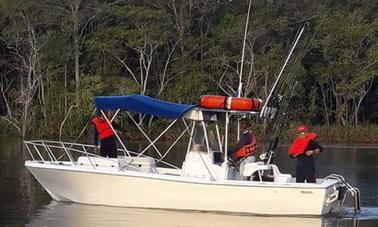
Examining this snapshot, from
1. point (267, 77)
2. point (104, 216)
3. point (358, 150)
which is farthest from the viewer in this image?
point (267, 77)

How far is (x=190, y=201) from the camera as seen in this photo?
16453 millimetres

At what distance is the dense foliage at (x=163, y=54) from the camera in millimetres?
47375

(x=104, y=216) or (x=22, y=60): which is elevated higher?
(x=22, y=60)

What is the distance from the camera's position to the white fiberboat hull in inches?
634

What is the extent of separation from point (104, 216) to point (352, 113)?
1530 inches

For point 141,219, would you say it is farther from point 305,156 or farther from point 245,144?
point 305,156

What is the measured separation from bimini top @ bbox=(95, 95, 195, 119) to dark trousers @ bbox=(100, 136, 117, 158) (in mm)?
935

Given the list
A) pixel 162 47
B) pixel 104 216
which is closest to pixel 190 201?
pixel 104 216

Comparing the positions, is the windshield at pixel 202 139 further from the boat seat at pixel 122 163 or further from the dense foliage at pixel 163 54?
the dense foliage at pixel 163 54

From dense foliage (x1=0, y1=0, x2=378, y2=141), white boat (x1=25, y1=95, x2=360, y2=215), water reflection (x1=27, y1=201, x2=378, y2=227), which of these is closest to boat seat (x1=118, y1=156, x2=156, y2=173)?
white boat (x1=25, y1=95, x2=360, y2=215)

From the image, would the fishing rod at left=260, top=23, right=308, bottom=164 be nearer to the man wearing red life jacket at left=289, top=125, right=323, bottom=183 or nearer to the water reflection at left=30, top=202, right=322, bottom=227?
the man wearing red life jacket at left=289, top=125, right=323, bottom=183

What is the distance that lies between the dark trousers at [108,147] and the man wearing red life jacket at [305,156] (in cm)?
398

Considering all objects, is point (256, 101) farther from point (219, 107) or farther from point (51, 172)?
point (51, 172)

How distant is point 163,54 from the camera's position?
51.2 meters
